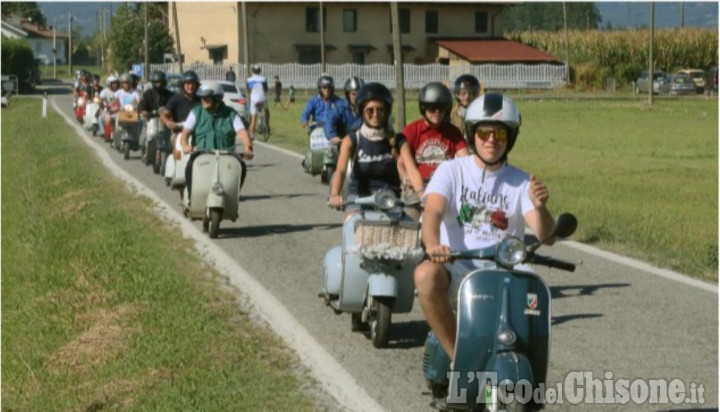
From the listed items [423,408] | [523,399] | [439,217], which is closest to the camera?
[523,399]

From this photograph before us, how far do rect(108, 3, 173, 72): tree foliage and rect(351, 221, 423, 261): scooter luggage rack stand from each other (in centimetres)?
8394

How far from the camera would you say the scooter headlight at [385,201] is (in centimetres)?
928

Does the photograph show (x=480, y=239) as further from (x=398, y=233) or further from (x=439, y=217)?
(x=398, y=233)

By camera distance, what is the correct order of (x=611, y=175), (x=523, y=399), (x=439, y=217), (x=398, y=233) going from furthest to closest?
(x=611, y=175) < (x=398, y=233) < (x=439, y=217) < (x=523, y=399)

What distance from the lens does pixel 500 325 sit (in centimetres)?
689

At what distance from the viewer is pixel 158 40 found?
94.6 metres

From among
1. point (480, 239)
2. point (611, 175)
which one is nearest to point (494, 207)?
point (480, 239)

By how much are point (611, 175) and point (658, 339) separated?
17.6 m

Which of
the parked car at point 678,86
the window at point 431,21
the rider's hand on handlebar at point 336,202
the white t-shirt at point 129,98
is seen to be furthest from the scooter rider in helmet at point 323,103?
the window at point 431,21

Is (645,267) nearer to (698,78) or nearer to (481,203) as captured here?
(481,203)

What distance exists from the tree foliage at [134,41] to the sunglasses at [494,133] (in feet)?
283

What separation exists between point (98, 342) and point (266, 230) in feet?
21.6

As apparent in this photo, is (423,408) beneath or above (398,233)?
beneath

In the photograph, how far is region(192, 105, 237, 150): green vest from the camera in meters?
16.1
